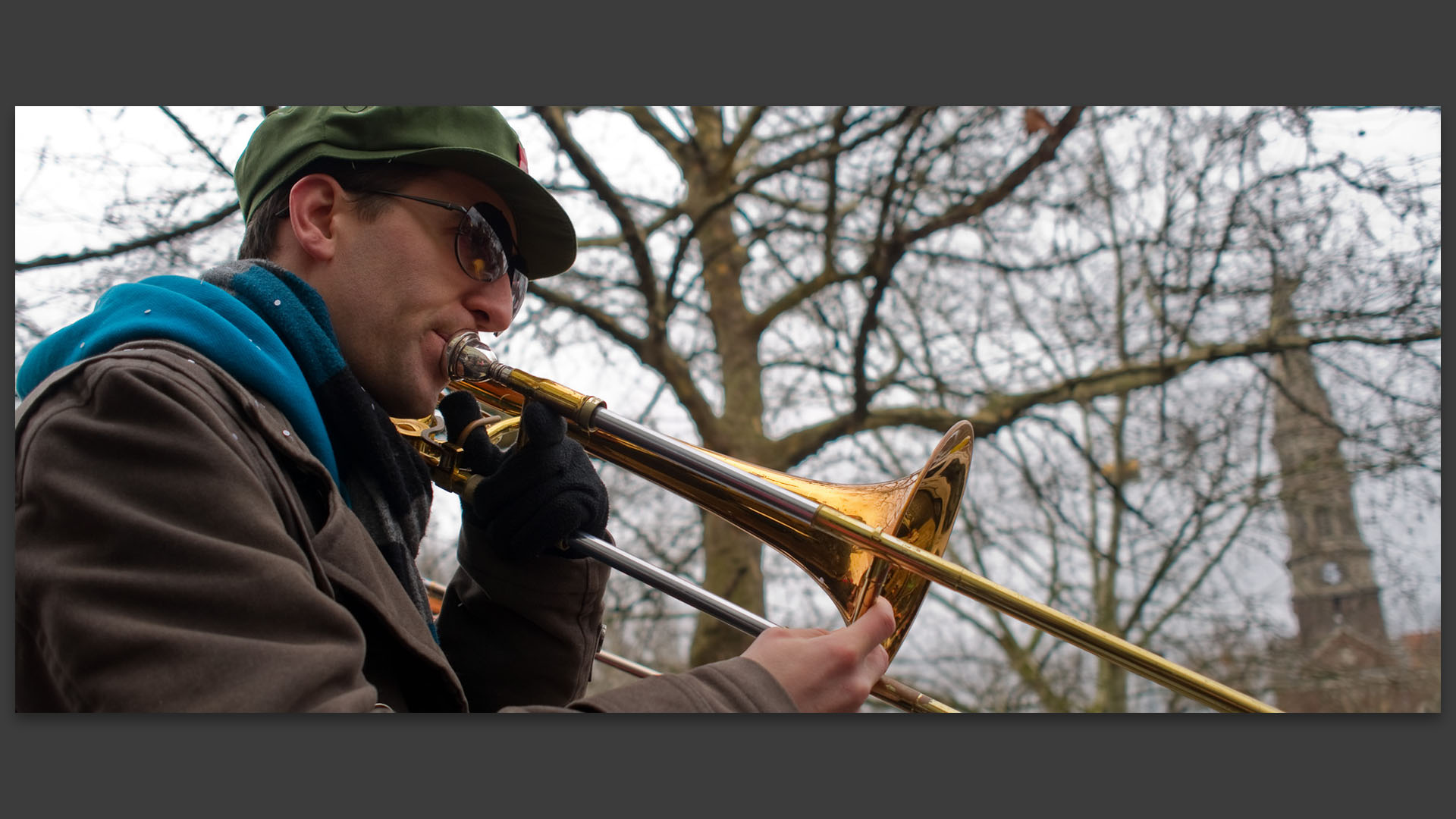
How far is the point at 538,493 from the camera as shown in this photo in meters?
1.89

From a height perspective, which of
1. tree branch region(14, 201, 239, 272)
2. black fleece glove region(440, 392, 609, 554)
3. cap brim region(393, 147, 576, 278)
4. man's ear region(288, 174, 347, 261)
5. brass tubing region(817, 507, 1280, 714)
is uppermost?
tree branch region(14, 201, 239, 272)

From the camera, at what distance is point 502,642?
205 cm

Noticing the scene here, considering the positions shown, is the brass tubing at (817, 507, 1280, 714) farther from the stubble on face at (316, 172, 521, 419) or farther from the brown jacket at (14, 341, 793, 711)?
the stubble on face at (316, 172, 521, 419)

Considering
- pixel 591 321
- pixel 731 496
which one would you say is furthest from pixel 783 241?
pixel 731 496

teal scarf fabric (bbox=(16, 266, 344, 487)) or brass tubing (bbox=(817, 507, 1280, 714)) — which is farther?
brass tubing (bbox=(817, 507, 1280, 714))

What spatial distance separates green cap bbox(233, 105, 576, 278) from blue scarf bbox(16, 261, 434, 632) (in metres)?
0.26

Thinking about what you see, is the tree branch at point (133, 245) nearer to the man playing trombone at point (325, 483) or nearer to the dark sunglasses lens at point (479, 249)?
the man playing trombone at point (325, 483)

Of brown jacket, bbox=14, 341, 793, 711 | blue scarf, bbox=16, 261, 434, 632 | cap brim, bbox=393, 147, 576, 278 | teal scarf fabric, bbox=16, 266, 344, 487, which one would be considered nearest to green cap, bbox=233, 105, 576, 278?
cap brim, bbox=393, 147, 576, 278

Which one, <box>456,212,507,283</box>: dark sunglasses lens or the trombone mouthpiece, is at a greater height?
<box>456,212,507,283</box>: dark sunglasses lens

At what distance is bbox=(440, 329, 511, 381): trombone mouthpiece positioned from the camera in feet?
6.31

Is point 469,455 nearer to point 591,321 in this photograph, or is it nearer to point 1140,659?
point 1140,659

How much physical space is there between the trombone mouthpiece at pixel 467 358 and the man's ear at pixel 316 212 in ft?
0.79

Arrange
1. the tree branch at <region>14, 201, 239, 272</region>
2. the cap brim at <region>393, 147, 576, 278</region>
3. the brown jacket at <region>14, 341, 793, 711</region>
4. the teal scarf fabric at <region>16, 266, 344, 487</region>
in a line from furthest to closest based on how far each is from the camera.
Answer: the tree branch at <region>14, 201, 239, 272</region>, the cap brim at <region>393, 147, 576, 278</region>, the teal scarf fabric at <region>16, 266, 344, 487</region>, the brown jacket at <region>14, 341, 793, 711</region>

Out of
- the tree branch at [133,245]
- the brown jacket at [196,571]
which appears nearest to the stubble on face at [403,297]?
the brown jacket at [196,571]
